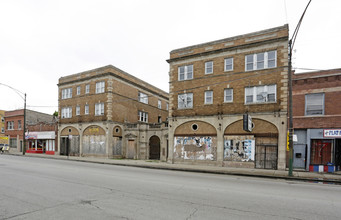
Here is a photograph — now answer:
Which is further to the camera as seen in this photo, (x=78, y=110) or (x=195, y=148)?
(x=78, y=110)

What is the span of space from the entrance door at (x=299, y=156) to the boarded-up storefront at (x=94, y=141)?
20.8 m

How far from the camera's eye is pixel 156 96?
118 ft

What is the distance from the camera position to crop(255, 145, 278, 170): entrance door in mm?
16984

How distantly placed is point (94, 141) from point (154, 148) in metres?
8.33

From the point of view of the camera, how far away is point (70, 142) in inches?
1182

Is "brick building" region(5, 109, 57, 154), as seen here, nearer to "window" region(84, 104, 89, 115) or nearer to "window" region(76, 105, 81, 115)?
"window" region(76, 105, 81, 115)

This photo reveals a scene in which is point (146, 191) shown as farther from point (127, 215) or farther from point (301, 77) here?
point (301, 77)

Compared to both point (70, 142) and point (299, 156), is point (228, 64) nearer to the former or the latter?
point (299, 156)

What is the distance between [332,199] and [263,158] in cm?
→ 983

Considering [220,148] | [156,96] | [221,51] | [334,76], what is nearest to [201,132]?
[220,148]

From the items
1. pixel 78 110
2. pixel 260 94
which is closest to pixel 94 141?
pixel 78 110

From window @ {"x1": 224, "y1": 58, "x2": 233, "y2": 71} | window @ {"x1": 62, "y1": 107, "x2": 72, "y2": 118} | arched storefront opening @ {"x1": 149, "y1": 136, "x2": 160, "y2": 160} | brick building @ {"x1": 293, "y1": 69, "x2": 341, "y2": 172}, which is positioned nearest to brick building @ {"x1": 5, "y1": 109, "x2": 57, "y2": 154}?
window @ {"x1": 62, "y1": 107, "x2": 72, "y2": 118}

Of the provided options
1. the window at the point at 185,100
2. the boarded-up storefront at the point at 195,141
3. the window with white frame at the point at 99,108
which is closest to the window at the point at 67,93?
the window with white frame at the point at 99,108

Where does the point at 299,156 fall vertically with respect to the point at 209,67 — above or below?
below
